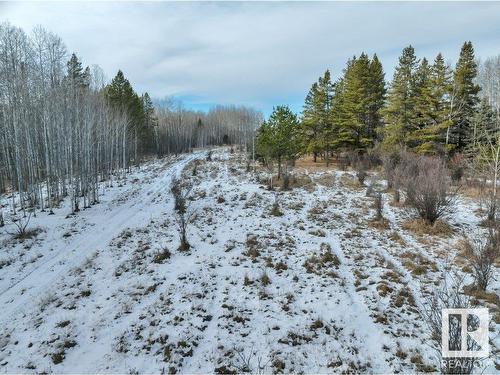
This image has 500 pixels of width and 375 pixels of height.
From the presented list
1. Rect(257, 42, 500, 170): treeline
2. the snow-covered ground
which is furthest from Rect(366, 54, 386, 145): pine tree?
the snow-covered ground

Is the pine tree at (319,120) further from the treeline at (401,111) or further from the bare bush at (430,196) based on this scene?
the bare bush at (430,196)

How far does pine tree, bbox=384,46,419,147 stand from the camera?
2922cm

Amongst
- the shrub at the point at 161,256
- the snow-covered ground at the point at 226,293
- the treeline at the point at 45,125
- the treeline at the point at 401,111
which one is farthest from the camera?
the treeline at the point at 401,111

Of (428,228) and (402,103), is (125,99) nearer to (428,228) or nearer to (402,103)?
(402,103)

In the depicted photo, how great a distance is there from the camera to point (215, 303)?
853 cm

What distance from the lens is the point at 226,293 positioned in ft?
29.7

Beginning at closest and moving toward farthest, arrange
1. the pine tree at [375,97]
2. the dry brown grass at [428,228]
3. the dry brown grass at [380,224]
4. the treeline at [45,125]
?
the dry brown grass at [428,228] < the dry brown grass at [380,224] < the treeline at [45,125] < the pine tree at [375,97]

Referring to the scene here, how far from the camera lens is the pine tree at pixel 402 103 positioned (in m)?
29.2

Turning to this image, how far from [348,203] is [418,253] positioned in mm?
7791

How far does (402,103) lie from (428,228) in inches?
778

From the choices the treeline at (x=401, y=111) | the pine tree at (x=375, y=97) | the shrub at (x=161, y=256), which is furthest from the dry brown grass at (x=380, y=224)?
the pine tree at (x=375, y=97)

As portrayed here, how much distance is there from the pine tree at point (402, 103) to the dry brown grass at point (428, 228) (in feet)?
55.1

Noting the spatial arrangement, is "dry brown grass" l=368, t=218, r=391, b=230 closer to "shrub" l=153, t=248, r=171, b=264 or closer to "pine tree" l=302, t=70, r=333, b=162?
"shrub" l=153, t=248, r=171, b=264

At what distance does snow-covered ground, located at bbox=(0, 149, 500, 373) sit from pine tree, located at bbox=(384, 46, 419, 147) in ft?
47.4
